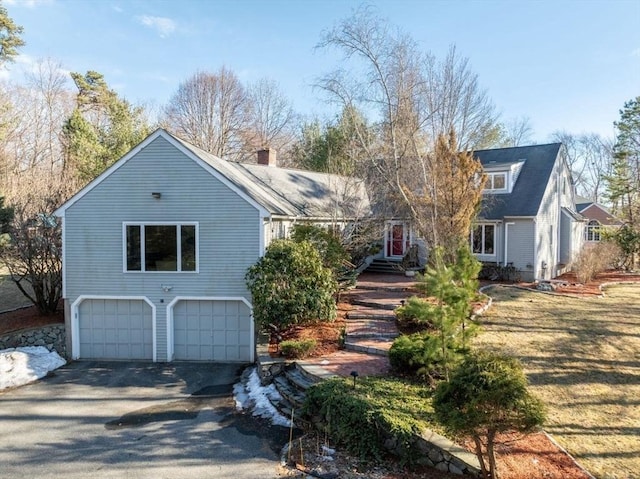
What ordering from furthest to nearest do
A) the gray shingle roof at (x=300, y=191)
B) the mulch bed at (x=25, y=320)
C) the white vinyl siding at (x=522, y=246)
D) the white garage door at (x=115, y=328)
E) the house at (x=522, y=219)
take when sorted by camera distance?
the house at (x=522, y=219) < the white vinyl siding at (x=522, y=246) < the mulch bed at (x=25, y=320) < the gray shingle roof at (x=300, y=191) < the white garage door at (x=115, y=328)

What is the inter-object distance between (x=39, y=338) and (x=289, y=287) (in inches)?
389

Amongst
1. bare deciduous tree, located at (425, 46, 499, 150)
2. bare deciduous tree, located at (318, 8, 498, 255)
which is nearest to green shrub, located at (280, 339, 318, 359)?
bare deciduous tree, located at (318, 8, 498, 255)

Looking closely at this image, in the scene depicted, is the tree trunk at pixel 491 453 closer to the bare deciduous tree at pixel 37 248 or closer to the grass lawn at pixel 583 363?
the grass lawn at pixel 583 363

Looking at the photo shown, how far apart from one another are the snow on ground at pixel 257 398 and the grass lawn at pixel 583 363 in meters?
5.08

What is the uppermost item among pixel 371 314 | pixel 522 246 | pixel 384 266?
pixel 522 246

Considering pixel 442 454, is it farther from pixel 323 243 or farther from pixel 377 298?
pixel 377 298

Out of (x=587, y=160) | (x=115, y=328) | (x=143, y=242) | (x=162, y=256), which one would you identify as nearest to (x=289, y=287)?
(x=162, y=256)

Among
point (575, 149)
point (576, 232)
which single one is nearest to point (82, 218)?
point (576, 232)

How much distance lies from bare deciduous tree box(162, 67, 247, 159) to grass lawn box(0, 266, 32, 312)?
16.6m

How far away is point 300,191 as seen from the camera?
1886 centimetres

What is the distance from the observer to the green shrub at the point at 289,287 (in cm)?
1195

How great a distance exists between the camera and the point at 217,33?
20.7m

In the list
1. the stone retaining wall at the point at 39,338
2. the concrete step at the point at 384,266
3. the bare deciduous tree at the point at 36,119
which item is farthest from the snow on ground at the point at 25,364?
the concrete step at the point at 384,266

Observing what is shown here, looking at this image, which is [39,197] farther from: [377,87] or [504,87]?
[504,87]
